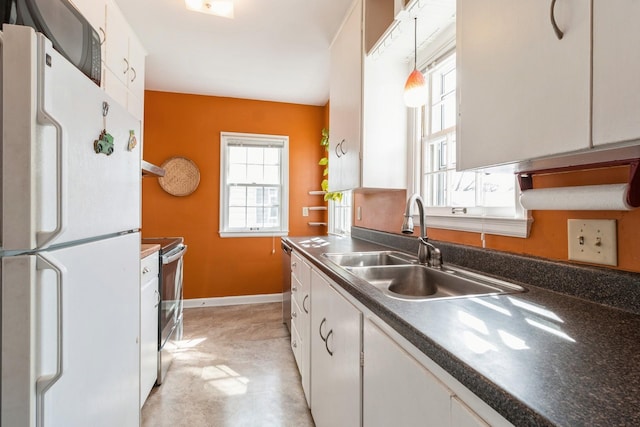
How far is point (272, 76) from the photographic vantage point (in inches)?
121

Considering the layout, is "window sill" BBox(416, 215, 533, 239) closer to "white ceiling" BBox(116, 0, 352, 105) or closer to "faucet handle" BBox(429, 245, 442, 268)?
"faucet handle" BBox(429, 245, 442, 268)

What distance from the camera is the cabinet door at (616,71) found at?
54cm

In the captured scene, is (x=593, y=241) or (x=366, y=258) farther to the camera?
(x=366, y=258)

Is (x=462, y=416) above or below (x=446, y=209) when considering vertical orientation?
below

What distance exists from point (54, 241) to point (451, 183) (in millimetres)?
1674

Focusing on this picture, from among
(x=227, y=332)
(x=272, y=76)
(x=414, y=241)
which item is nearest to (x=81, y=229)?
(x=414, y=241)

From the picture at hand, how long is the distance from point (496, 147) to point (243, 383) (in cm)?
207

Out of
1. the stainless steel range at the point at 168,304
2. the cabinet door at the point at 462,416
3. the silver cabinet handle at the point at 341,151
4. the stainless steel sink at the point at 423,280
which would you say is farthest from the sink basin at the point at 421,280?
the stainless steel range at the point at 168,304

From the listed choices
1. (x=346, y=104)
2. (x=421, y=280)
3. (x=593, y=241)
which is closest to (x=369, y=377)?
(x=421, y=280)

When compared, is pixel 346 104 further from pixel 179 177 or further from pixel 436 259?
pixel 179 177

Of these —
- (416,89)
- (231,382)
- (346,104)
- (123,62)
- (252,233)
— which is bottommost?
(231,382)

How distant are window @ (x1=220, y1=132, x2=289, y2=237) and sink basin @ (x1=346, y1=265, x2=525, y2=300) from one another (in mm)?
2586

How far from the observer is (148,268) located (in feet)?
5.86

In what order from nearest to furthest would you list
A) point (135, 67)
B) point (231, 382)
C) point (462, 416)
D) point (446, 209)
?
point (462, 416)
point (446, 209)
point (231, 382)
point (135, 67)
